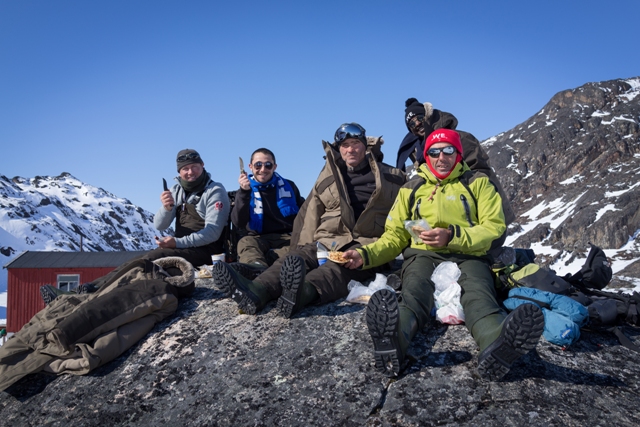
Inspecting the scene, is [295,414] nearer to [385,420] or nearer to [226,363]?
[385,420]

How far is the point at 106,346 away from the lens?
4426 millimetres

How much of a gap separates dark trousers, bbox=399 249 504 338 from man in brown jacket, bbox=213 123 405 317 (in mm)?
863

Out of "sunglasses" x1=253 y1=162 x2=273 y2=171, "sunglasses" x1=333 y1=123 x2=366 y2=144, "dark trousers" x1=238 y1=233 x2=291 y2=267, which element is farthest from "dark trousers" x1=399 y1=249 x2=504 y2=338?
"sunglasses" x1=253 y1=162 x2=273 y2=171

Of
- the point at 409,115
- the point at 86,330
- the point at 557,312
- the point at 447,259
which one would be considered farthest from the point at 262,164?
the point at 557,312

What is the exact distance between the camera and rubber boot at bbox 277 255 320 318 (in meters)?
4.32

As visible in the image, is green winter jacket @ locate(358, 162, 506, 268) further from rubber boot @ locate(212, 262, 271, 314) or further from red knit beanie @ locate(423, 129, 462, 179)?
rubber boot @ locate(212, 262, 271, 314)

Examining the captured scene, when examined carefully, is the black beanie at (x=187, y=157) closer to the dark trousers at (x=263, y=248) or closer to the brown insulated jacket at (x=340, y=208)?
the dark trousers at (x=263, y=248)

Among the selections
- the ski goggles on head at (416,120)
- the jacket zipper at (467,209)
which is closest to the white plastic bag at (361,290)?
the jacket zipper at (467,209)

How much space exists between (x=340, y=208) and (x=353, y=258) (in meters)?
1.22

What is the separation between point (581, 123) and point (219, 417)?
189 meters

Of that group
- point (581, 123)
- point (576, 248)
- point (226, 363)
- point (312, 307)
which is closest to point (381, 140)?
point (312, 307)

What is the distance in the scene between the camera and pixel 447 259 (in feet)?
15.5

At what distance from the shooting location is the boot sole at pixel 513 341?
305 centimetres

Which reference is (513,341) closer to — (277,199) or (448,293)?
(448,293)
